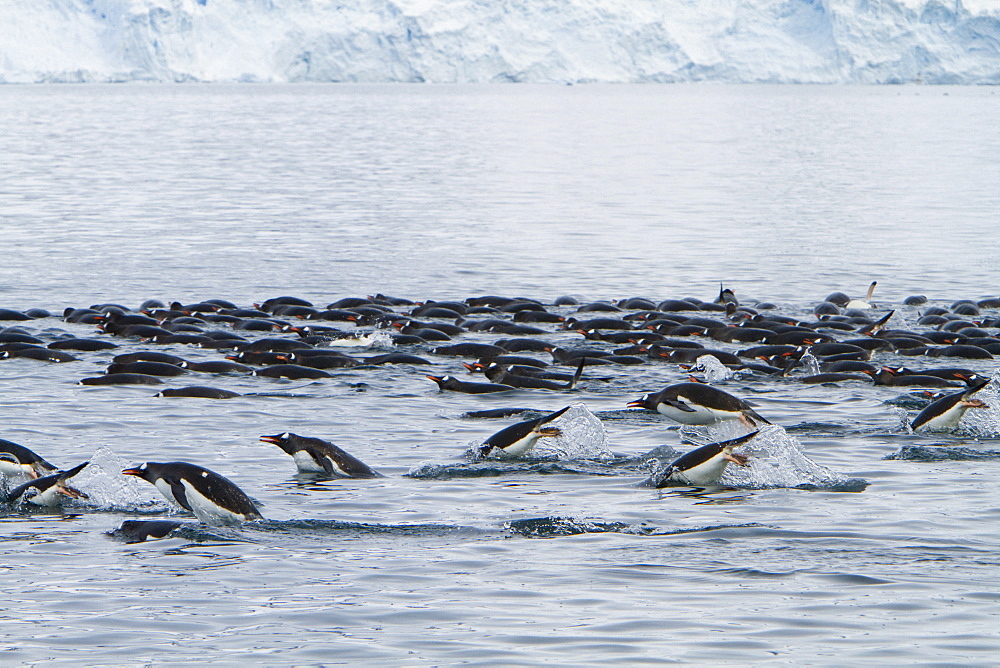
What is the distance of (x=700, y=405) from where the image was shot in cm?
1225

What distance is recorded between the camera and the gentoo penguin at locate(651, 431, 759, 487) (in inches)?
419

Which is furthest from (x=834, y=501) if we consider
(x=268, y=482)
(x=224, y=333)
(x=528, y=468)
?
(x=224, y=333)

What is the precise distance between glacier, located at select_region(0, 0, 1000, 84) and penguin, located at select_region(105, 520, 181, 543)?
11314 cm

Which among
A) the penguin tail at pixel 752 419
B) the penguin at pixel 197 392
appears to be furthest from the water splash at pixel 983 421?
the penguin at pixel 197 392

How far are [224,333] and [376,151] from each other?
5701 cm

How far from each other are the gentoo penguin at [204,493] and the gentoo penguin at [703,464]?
3321mm

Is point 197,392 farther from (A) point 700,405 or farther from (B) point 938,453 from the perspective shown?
(B) point 938,453

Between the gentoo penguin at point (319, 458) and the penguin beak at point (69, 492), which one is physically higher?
the gentoo penguin at point (319, 458)

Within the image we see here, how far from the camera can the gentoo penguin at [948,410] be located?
479 inches

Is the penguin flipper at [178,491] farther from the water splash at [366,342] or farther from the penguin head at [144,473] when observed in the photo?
the water splash at [366,342]

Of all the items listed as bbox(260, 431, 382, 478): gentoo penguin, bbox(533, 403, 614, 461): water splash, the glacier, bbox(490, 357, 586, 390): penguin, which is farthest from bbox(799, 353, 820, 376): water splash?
the glacier

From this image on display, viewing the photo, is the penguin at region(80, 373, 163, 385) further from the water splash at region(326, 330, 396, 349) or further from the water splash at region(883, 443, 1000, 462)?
the water splash at region(883, 443, 1000, 462)

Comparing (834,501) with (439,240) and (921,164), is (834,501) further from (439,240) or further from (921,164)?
(921,164)

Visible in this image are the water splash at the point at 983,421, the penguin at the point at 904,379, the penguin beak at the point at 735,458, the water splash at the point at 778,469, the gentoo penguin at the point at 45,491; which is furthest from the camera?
the penguin at the point at 904,379
